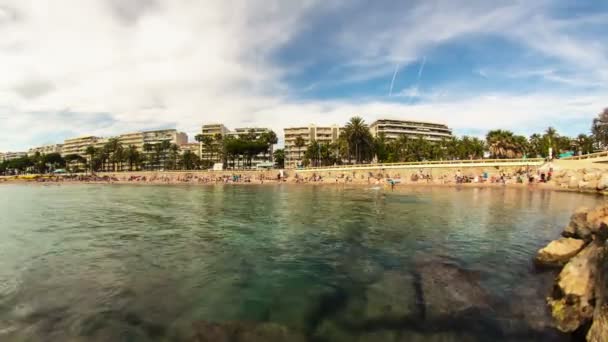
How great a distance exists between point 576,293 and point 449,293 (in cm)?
270

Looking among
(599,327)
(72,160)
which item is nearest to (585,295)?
(599,327)

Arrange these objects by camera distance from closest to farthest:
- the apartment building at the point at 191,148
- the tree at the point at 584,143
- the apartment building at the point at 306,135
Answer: the tree at the point at 584,143 < the apartment building at the point at 306,135 < the apartment building at the point at 191,148

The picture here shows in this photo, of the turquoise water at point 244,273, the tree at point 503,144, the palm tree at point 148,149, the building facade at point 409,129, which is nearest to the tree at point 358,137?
the tree at point 503,144

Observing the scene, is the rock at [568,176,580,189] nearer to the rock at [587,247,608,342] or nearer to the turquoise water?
the turquoise water

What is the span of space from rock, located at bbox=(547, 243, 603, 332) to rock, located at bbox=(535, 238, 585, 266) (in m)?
3.62

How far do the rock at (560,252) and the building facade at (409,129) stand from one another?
141 meters

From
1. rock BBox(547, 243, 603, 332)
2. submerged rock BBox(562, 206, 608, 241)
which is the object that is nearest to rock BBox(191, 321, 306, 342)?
rock BBox(547, 243, 603, 332)

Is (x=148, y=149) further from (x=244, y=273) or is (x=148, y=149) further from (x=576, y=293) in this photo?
(x=576, y=293)

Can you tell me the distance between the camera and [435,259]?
11695mm

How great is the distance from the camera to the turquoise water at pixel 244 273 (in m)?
6.98

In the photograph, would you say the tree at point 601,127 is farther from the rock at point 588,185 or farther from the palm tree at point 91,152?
the palm tree at point 91,152

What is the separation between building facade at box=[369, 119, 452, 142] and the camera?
152825mm

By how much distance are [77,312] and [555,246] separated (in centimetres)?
1486

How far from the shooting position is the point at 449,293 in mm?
8555
